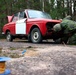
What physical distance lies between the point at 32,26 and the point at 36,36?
56cm

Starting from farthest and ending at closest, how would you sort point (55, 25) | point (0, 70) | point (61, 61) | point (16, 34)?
point (16, 34) → point (55, 25) → point (61, 61) → point (0, 70)

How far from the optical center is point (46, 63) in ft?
17.1

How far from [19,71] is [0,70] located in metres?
0.74

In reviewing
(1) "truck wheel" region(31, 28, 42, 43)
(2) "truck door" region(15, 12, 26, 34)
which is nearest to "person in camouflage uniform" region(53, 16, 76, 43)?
(1) "truck wheel" region(31, 28, 42, 43)

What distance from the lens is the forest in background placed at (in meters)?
20.8

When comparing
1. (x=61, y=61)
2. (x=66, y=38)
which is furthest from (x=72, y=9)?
(x=61, y=61)

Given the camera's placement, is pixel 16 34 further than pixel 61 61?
Yes

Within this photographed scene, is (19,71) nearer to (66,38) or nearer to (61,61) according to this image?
(61,61)

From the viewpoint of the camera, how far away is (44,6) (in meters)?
22.7

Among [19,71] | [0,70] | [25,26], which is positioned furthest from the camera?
[25,26]

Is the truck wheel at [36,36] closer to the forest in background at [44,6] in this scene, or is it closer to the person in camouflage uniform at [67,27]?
the person in camouflage uniform at [67,27]

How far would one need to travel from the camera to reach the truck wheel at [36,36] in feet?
37.7

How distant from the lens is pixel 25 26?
12.4 metres

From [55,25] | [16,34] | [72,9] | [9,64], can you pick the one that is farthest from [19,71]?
[72,9]
